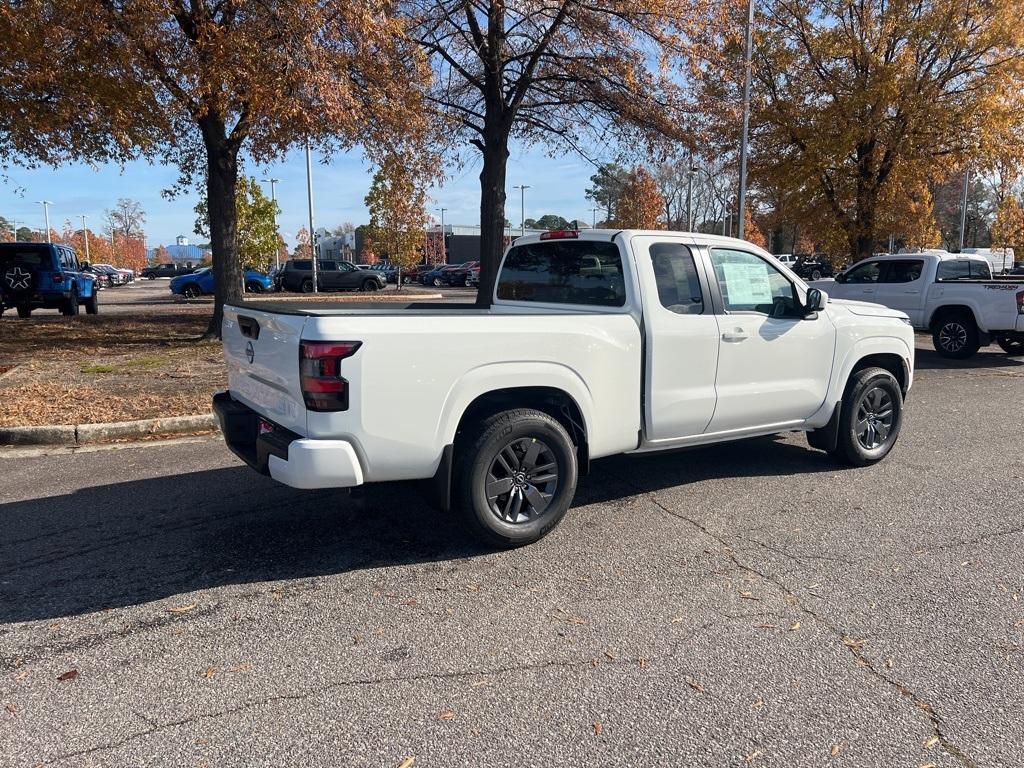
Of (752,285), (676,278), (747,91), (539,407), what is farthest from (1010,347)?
(539,407)

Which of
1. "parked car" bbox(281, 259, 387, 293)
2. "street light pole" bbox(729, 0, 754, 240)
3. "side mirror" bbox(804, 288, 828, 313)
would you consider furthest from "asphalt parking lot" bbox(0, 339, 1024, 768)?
"parked car" bbox(281, 259, 387, 293)

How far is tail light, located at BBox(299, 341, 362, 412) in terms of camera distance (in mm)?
3611

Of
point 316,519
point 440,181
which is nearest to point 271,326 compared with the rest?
point 316,519

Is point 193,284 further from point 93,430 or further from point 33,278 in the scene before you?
point 93,430

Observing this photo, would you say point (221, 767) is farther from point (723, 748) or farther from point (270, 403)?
point (270, 403)

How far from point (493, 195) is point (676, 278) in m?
11.8

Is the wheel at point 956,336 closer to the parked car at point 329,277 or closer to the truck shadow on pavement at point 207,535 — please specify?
the truck shadow on pavement at point 207,535

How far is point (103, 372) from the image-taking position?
10305 mm

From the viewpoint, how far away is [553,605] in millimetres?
3672

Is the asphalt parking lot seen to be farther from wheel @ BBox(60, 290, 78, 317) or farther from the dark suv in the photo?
wheel @ BBox(60, 290, 78, 317)

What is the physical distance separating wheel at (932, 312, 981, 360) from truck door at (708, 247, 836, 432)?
904 cm

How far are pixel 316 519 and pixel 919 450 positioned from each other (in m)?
5.40

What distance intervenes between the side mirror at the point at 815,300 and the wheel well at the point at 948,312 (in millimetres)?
9219

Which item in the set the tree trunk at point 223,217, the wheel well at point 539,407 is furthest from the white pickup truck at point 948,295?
the tree trunk at point 223,217
